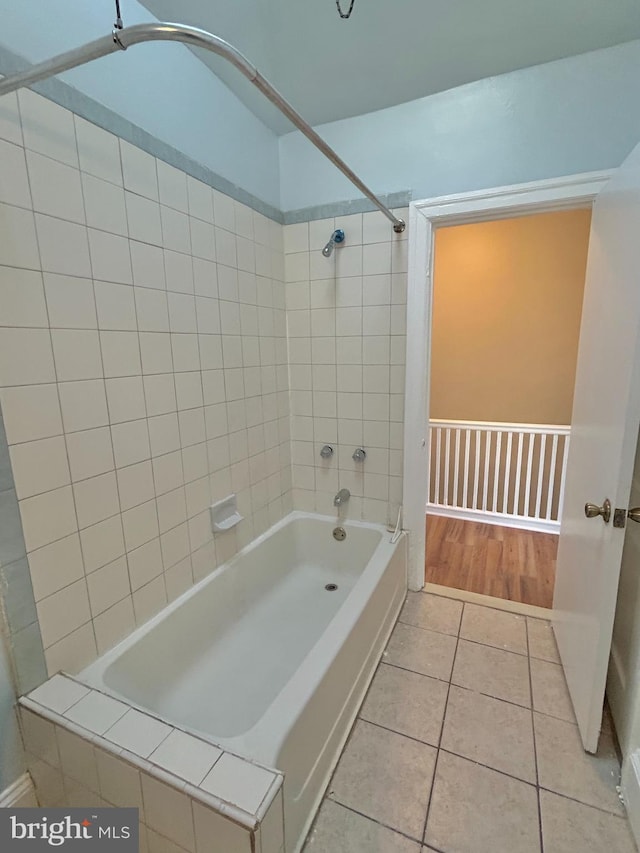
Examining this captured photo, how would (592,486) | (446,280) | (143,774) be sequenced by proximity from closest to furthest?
(143,774) < (592,486) < (446,280)

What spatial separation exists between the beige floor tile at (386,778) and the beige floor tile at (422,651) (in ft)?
1.15

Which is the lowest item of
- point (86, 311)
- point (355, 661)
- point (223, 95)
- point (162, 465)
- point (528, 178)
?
point (355, 661)

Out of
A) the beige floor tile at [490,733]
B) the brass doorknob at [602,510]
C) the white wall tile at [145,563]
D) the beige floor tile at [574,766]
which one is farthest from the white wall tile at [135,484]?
the beige floor tile at [574,766]

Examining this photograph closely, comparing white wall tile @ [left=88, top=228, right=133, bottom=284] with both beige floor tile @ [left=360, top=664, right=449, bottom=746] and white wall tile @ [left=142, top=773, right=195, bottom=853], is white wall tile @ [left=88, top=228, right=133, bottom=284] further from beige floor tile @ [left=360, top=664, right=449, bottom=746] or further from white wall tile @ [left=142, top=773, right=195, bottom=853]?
beige floor tile @ [left=360, top=664, right=449, bottom=746]

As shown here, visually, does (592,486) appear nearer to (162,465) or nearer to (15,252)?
(162,465)

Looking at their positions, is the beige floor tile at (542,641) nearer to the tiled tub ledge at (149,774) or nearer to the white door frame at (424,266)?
the white door frame at (424,266)

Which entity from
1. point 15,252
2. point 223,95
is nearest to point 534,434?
point 223,95

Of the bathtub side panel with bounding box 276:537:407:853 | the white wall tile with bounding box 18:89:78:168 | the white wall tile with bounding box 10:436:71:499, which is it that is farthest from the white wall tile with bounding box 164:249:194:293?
the bathtub side panel with bounding box 276:537:407:853

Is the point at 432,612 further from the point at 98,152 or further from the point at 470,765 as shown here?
the point at 98,152

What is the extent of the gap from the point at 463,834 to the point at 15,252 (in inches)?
83.3

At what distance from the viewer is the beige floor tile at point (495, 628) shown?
1.87 meters

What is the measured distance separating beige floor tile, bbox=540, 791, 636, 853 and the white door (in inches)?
8.4

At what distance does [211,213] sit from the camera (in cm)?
167

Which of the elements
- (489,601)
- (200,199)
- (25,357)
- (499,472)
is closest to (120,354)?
(25,357)
